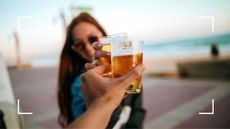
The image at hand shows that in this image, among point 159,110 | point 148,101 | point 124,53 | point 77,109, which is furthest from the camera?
point 148,101

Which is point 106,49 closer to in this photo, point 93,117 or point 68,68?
point 93,117

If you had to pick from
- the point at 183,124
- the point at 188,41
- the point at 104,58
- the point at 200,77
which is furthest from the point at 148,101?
the point at 188,41

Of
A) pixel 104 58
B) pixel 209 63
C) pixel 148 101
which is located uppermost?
pixel 104 58

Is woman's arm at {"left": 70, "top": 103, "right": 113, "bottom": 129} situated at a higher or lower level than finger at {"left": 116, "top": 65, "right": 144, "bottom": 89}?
lower

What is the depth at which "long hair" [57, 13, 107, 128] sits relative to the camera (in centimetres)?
166

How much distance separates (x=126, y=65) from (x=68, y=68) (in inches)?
39.1

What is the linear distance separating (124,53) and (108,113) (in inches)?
8.6

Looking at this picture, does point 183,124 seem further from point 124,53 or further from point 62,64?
point 124,53

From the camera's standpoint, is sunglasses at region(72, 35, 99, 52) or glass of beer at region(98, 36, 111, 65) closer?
glass of beer at region(98, 36, 111, 65)

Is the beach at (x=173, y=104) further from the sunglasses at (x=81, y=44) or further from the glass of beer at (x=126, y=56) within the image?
the glass of beer at (x=126, y=56)

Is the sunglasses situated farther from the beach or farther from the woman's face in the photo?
the beach

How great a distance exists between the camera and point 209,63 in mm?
7910

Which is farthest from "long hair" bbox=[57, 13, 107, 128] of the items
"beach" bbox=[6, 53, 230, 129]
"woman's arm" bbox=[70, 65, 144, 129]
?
"beach" bbox=[6, 53, 230, 129]

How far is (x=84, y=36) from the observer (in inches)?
63.9
